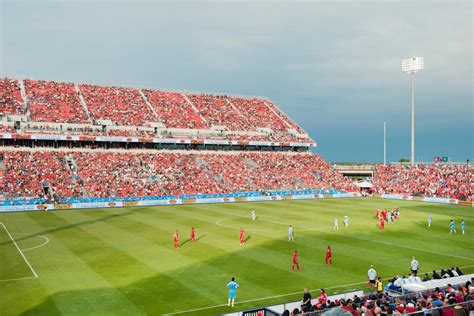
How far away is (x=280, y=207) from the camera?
185 ft

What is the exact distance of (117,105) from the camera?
77562mm

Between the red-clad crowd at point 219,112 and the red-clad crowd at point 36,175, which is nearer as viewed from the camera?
the red-clad crowd at point 36,175

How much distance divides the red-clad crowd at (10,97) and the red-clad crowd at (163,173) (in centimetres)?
894

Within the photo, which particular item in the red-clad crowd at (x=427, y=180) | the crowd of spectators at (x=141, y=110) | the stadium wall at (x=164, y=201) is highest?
the crowd of spectators at (x=141, y=110)

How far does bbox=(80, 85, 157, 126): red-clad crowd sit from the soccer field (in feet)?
96.8

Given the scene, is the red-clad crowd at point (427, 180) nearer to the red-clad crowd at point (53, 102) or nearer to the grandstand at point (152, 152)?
the grandstand at point (152, 152)

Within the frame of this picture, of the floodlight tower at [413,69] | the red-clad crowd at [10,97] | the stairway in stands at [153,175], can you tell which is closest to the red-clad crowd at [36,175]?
the red-clad crowd at [10,97]

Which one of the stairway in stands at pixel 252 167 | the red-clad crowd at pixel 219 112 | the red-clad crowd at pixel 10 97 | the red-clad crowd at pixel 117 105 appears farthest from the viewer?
the red-clad crowd at pixel 219 112

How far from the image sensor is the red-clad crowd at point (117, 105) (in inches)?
2896

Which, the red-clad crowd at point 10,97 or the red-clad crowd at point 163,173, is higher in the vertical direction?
the red-clad crowd at point 10,97

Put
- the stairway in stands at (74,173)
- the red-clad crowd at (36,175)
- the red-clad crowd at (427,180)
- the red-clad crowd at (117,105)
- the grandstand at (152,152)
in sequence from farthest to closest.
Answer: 1. the red-clad crowd at (117,105)
2. the red-clad crowd at (427,180)
3. the grandstand at (152,152)
4. the stairway in stands at (74,173)
5. the red-clad crowd at (36,175)

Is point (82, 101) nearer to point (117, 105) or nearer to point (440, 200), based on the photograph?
point (117, 105)

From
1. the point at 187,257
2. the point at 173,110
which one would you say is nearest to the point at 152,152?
the point at 173,110

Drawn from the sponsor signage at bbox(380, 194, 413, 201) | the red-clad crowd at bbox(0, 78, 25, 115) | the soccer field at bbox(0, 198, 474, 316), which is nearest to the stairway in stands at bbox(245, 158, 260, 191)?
the soccer field at bbox(0, 198, 474, 316)
